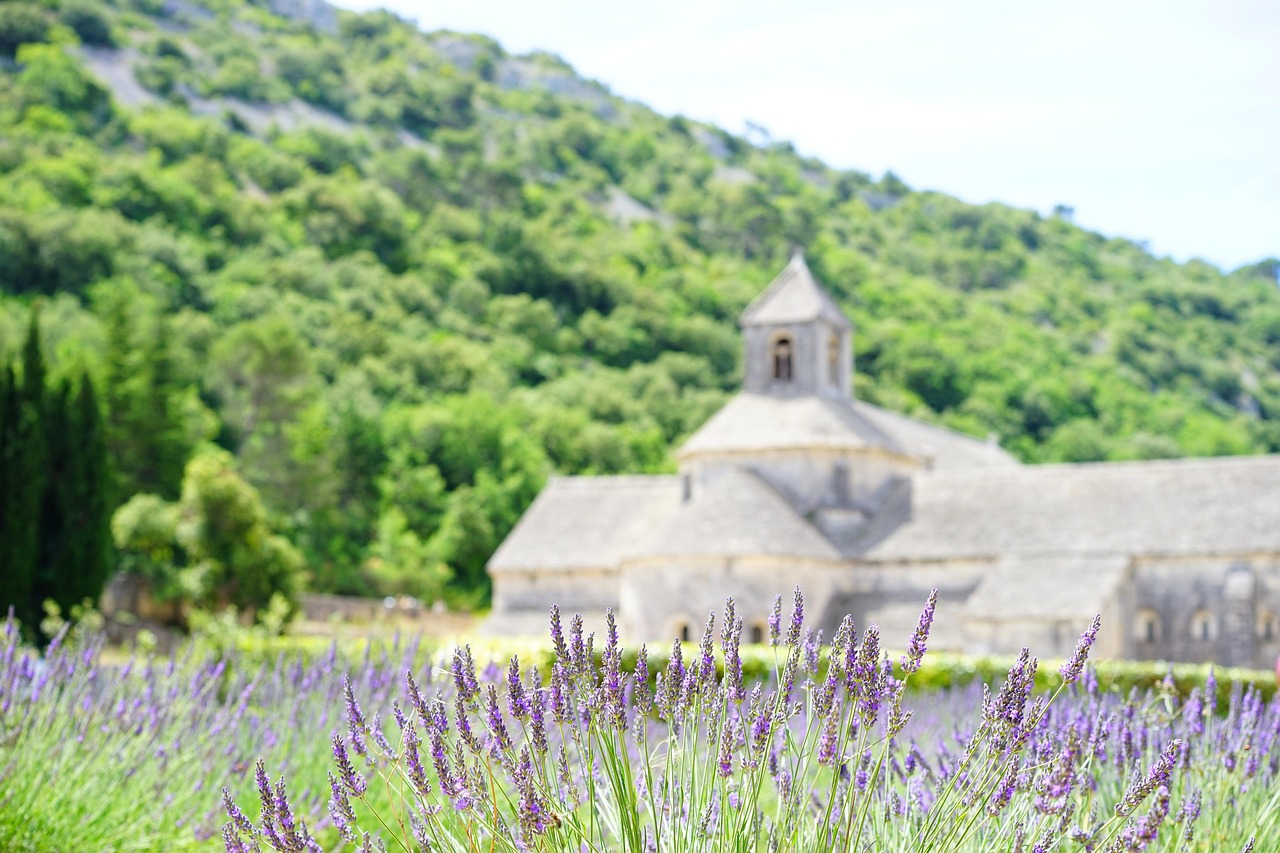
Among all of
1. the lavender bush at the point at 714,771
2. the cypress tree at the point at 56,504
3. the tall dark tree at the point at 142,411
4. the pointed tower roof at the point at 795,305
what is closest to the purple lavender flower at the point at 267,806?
the lavender bush at the point at 714,771

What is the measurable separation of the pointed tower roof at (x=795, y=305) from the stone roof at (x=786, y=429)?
6.46ft

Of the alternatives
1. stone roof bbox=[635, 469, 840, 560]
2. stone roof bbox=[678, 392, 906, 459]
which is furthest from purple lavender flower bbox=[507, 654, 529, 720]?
stone roof bbox=[678, 392, 906, 459]

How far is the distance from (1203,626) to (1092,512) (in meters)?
3.18

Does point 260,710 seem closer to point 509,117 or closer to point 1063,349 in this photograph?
point 1063,349

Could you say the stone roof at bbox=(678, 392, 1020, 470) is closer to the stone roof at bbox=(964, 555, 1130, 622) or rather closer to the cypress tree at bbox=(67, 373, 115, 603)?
the stone roof at bbox=(964, 555, 1130, 622)

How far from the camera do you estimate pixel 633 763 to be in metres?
7.37

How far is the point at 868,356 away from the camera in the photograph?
84938 mm

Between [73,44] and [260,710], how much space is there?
111706 mm

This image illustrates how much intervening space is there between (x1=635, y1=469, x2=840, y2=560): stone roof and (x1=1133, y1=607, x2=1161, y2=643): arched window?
20.3ft

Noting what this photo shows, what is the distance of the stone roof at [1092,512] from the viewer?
94.9ft

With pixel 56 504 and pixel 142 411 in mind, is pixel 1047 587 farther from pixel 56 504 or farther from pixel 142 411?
pixel 142 411

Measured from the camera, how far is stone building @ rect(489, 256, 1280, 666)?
28188 millimetres

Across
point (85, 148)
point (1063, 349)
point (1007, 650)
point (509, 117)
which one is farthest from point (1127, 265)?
point (1007, 650)

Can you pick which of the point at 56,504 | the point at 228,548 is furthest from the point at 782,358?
the point at 56,504
